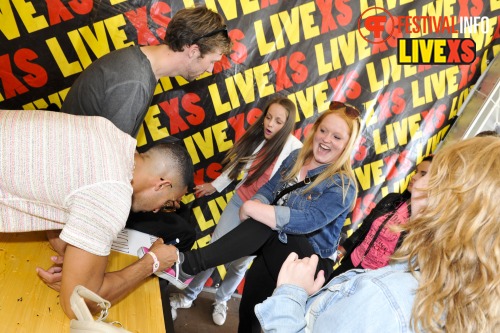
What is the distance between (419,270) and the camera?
1.00 metres

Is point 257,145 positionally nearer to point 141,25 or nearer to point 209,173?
point 209,173

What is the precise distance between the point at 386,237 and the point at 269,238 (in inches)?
19.9

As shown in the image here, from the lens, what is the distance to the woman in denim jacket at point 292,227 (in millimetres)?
2088

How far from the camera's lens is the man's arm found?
1.36 meters

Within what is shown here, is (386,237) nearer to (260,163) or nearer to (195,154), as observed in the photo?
(260,163)

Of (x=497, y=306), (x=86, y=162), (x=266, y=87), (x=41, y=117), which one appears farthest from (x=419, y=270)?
(x=266, y=87)

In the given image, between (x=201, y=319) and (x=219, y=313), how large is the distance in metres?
0.11

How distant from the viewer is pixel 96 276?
4.61 ft

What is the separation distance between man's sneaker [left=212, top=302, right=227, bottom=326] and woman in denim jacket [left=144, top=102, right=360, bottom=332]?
817mm

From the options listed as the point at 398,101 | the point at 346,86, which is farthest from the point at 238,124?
the point at 398,101

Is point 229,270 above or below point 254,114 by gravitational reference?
below

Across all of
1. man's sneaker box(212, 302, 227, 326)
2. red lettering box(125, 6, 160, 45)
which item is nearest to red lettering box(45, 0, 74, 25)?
red lettering box(125, 6, 160, 45)

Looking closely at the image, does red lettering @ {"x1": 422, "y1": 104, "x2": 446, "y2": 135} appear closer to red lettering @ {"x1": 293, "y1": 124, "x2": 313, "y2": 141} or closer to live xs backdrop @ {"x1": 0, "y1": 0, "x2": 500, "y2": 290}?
live xs backdrop @ {"x1": 0, "y1": 0, "x2": 500, "y2": 290}

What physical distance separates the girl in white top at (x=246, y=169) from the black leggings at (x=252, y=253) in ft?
2.05
